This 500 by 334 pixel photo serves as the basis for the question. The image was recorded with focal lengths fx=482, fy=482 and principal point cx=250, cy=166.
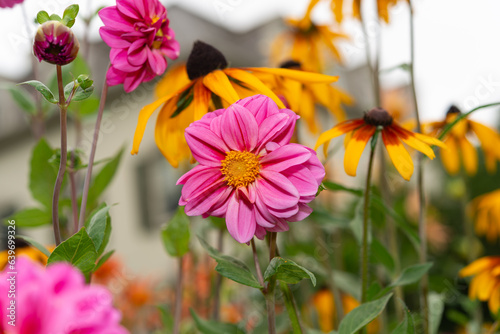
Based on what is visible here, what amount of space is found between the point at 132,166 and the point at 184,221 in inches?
190

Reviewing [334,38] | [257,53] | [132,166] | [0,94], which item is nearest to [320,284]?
[334,38]

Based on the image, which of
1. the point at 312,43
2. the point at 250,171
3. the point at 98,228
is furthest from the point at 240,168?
the point at 312,43

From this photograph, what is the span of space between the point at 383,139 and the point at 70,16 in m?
0.26

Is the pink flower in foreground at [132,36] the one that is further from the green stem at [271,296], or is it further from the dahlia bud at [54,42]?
the green stem at [271,296]

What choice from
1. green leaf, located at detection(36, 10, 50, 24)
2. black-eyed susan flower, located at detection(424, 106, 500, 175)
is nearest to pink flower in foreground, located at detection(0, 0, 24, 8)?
green leaf, located at detection(36, 10, 50, 24)

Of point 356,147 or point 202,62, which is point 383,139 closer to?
point 356,147

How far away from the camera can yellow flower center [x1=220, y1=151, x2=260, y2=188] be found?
305 millimetres

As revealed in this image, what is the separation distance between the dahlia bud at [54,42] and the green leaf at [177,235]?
0.21 meters

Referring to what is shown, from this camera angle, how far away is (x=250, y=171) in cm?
31

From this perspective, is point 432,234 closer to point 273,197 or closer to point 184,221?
point 184,221

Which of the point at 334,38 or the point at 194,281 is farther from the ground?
the point at 334,38

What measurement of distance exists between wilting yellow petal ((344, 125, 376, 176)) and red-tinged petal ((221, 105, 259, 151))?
0.34 feet

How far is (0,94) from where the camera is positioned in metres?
6.50

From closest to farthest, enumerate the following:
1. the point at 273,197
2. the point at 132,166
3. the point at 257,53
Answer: the point at 273,197, the point at 132,166, the point at 257,53
